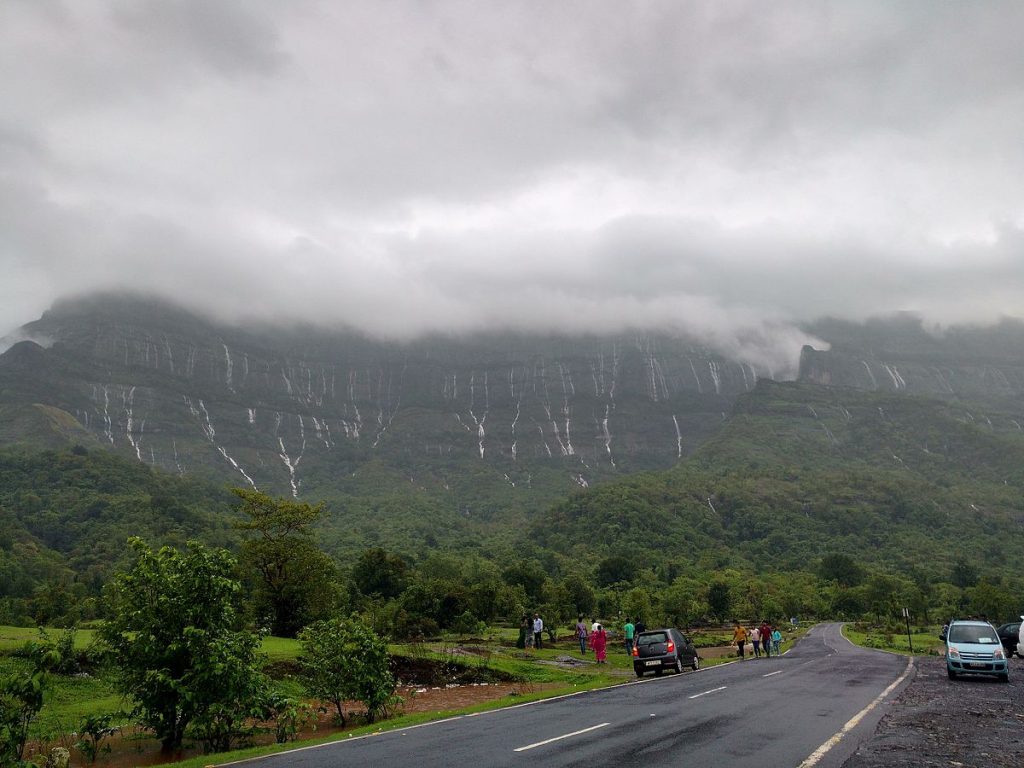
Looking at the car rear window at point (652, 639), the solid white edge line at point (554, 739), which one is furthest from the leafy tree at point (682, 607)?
the solid white edge line at point (554, 739)

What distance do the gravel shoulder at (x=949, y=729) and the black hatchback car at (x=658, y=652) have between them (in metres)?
9.54

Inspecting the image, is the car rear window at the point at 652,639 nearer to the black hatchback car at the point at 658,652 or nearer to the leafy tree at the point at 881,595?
the black hatchback car at the point at 658,652

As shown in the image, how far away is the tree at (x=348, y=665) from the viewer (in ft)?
64.0

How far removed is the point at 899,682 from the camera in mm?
24266

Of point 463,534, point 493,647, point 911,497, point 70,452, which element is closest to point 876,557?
point 911,497

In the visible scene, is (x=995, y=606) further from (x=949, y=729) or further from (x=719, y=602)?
(x=949, y=729)

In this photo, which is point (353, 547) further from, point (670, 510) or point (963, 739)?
point (963, 739)

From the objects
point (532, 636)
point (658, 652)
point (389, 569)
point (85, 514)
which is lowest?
point (532, 636)

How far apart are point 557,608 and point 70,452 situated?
147 metres

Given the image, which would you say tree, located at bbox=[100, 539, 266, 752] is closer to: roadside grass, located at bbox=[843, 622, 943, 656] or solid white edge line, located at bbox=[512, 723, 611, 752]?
solid white edge line, located at bbox=[512, 723, 611, 752]

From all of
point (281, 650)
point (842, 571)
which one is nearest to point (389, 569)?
point (281, 650)

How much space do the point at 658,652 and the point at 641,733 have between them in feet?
53.1

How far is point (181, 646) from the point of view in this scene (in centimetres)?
1603

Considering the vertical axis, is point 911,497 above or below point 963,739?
above
